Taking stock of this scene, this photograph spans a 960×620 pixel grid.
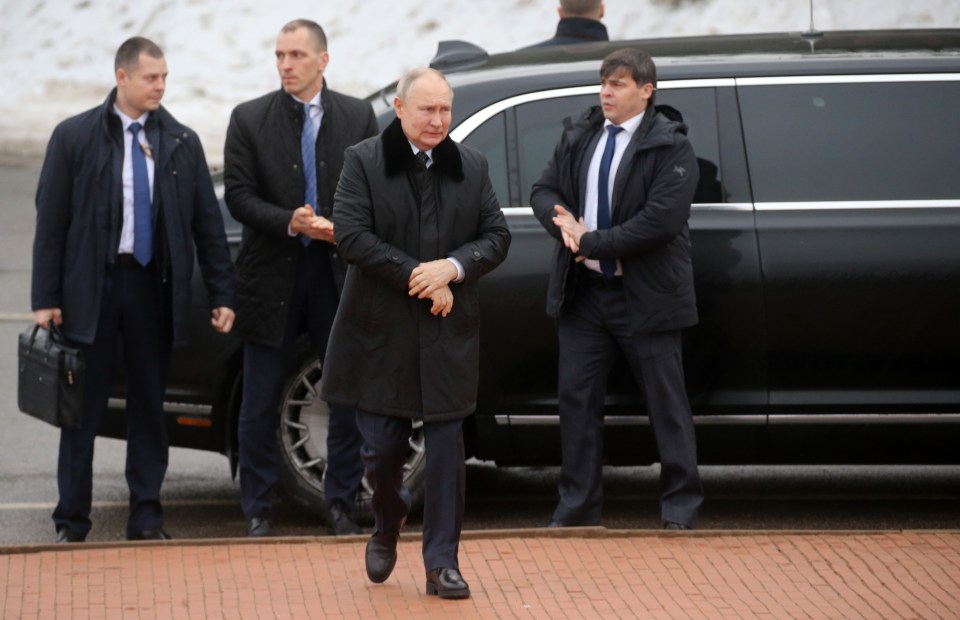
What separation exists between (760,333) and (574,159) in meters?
1.03

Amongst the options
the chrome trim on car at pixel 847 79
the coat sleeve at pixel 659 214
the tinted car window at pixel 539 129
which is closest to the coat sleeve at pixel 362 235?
the coat sleeve at pixel 659 214

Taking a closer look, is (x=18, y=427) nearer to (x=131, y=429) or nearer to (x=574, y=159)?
(x=131, y=429)

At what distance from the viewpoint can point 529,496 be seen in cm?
859

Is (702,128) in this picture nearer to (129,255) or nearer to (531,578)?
(531,578)

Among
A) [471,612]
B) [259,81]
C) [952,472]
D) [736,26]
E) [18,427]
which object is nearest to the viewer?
[471,612]

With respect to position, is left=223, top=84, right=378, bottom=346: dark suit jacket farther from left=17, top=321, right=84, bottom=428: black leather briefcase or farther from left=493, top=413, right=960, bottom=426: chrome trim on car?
left=493, top=413, right=960, bottom=426: chrome trim on car

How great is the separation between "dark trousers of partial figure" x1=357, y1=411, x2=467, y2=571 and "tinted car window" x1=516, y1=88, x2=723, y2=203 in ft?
5.34

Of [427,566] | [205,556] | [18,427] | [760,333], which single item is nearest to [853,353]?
[760,333]

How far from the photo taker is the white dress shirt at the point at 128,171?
290 inches

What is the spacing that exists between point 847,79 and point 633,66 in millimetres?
1007

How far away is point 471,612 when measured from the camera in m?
6.23

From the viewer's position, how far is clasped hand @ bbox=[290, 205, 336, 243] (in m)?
7.32

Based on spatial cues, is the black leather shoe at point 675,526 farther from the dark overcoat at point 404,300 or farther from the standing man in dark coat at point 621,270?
the dark overcoat at point 404,300

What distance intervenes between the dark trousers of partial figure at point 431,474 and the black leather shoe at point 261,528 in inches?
50.4
